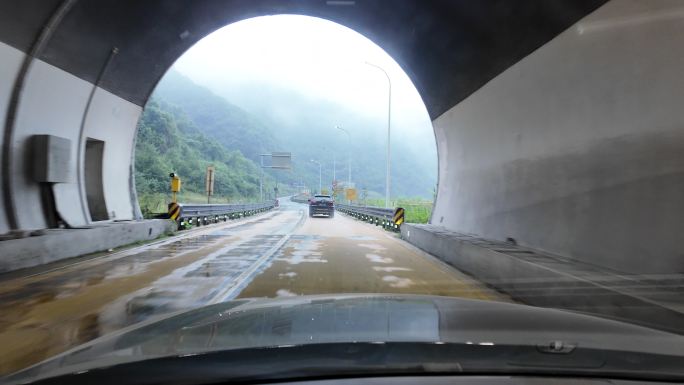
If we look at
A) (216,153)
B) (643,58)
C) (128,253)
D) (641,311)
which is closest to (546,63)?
(643,58)

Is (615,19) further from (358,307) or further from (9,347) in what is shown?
(9,347)

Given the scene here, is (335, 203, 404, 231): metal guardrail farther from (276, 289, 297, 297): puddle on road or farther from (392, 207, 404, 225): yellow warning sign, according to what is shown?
(276, 289, 297, 297): puddle on road

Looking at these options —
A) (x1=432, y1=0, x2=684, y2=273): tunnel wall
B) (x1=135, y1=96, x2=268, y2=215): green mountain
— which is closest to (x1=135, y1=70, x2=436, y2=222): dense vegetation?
(x1=135, y1=96, x2=268, y2=215): green mountain

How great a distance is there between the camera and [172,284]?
9.34 meters

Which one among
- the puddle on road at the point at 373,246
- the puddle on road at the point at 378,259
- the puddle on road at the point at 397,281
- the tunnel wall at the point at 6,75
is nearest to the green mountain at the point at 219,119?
the puddle on road at the point at 373,246

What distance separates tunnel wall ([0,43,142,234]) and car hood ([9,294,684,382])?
34.2ft

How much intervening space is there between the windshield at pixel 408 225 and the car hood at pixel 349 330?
0.08 feet

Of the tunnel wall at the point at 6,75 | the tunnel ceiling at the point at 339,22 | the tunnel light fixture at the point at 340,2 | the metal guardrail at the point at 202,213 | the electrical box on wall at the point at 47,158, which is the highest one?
the tunnel light fixture at the point at 340,2

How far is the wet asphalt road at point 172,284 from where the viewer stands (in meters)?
6.24

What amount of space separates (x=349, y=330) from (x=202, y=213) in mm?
26340

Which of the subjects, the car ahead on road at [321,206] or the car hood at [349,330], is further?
the car ahead on road at [321,206]

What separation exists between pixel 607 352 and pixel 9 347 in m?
5.51

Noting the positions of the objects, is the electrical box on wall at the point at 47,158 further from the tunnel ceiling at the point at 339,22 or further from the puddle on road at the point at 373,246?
the puddle on road at the point at 373,246

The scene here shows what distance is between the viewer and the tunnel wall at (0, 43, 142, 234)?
1221 cm
